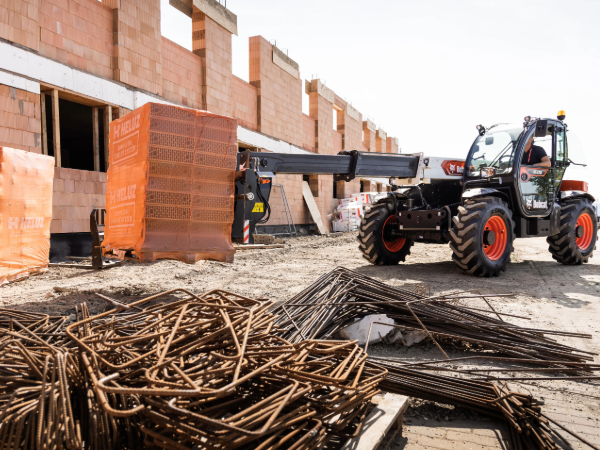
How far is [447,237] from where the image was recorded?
793cm

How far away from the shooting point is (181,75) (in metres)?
13.7

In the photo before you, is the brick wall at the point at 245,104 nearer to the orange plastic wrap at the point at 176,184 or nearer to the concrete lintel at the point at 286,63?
the concrete lintel at the point at 286,63

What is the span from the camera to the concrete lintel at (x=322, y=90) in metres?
23.6

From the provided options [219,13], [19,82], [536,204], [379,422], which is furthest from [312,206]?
[379,422]

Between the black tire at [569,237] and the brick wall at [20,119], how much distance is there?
37.2ft

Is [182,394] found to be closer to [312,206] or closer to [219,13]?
[219,13]

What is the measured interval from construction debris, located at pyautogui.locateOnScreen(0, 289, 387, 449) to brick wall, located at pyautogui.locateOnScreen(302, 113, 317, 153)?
2080cm

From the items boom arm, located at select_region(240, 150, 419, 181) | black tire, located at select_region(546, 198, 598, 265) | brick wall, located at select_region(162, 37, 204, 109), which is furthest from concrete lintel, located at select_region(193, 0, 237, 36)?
black tire, located at select_region(546, 198, 598, 265)

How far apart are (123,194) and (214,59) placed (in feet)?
34.9

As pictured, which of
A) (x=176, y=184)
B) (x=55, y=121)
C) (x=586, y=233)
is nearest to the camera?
(x=176, y=184)

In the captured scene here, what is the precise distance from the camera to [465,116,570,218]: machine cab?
316 inches

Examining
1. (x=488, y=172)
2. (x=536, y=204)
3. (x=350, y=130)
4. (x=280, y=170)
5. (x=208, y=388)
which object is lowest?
(x=208, y=388)

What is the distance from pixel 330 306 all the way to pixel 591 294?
432cm

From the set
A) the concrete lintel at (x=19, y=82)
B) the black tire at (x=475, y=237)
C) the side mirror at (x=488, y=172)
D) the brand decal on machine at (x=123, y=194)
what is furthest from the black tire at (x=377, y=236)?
the concrete lintel at (x=19, y=82)
